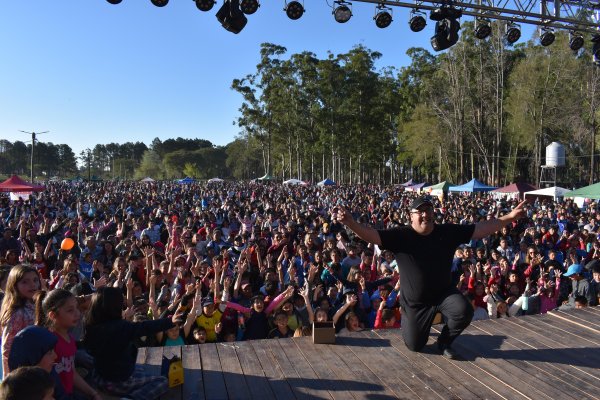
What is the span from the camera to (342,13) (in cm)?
955

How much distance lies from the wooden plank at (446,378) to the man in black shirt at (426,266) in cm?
20

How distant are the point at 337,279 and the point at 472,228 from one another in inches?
146

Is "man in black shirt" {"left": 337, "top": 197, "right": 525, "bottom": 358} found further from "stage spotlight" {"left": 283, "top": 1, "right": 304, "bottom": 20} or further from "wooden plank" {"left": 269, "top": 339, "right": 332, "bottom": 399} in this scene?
"stage spotlight" {"left": 283, "top": 1, "right": 304, "bottom": 20}

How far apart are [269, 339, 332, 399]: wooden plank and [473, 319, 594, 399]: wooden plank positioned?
163 centimetres

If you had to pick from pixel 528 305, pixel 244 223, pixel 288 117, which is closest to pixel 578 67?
pixel 288 117

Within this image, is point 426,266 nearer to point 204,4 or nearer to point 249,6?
point 249,6

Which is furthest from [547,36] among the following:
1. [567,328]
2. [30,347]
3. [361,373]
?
[30,347]

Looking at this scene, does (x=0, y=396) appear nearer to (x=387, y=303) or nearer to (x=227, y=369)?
(x=227, y=369)

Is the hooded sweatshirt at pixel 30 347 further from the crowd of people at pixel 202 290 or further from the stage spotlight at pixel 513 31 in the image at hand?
the stage spotlight at pixel 513 31

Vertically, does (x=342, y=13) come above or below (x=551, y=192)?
above

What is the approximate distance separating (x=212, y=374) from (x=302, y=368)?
0.72 meters

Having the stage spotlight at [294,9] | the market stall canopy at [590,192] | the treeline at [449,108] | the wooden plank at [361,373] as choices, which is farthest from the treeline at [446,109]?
the wooden plank at [361,373]

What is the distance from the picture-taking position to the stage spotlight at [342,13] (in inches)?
374

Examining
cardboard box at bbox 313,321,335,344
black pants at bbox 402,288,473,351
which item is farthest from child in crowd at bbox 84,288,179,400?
black pants at bbox 402,288,473,351
